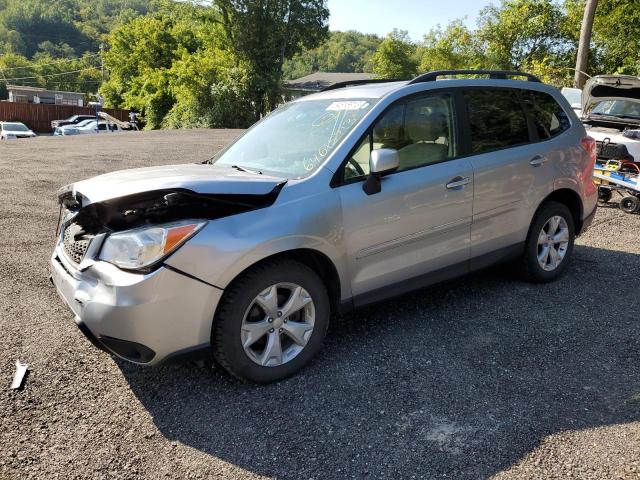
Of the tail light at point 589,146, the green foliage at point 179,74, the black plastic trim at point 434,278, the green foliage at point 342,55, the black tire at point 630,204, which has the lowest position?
the black tire at point 630,204

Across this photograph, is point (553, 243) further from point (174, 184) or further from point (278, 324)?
point (174, 184)

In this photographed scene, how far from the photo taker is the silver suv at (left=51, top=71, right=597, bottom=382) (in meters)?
2.81

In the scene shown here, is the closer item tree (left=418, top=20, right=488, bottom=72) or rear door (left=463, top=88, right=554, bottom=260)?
rear door (left=463, top=88, right=554, bottom=260)

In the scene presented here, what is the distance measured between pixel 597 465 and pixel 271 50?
110ft

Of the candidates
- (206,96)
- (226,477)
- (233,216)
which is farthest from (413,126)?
(206,96)

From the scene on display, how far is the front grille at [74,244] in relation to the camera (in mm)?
3102

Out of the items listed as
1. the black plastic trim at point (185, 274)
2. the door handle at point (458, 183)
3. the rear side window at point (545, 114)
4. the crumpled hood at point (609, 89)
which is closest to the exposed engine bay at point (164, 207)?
the black plastic trim at point (185, 274)

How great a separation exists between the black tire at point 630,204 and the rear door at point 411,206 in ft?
17.4

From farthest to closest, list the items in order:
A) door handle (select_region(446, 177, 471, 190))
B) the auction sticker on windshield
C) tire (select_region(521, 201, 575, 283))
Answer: tire (select_region(521, 201, 575, 283)), door handle (select_region(446, 177, 471, 190)), the auction sticker on windshield

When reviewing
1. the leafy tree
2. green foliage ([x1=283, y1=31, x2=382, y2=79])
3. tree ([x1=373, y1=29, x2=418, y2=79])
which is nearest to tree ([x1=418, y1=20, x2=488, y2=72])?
the leafy tree

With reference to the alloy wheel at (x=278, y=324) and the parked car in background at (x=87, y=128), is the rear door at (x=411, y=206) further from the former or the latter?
the parked car in background at (x=87, y=128)

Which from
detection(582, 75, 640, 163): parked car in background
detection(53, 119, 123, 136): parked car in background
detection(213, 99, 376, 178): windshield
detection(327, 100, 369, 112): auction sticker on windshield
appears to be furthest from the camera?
detection(53, 119, 123, 136): parked car in background

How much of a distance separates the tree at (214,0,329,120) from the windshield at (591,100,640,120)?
76.8 ft

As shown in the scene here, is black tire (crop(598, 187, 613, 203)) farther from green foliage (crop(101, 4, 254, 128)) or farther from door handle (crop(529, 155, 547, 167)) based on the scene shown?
green foliage (crop(101, 4, 254, 128))
